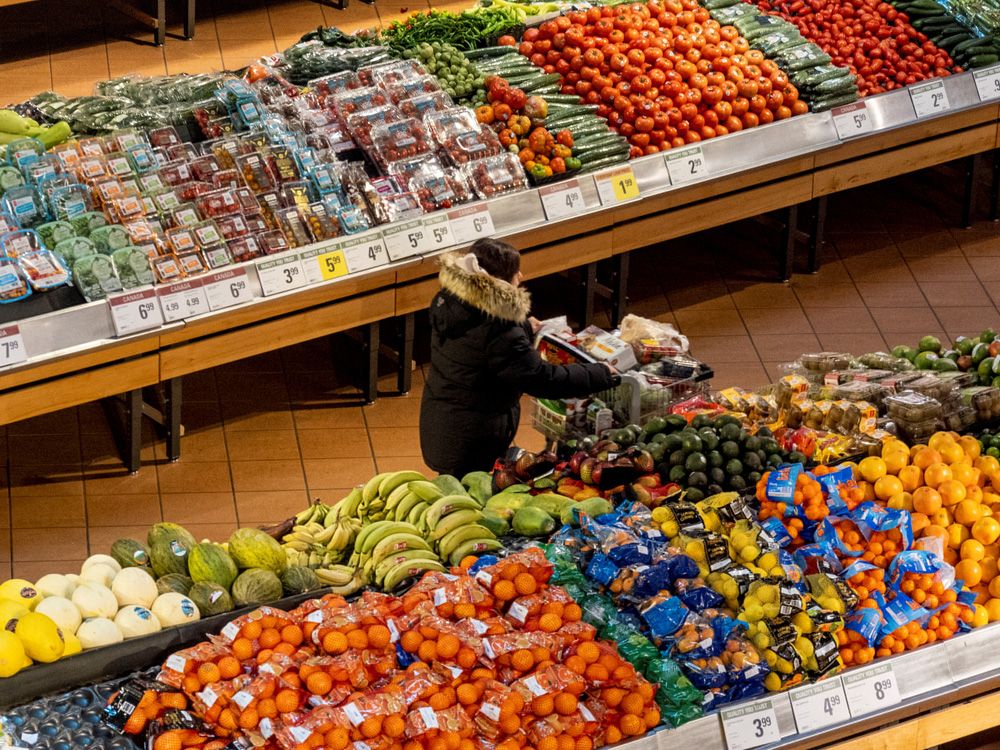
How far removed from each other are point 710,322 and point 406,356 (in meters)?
1.56

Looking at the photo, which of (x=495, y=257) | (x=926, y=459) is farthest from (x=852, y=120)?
(x=926, y=459)

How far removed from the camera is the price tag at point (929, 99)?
309 inches

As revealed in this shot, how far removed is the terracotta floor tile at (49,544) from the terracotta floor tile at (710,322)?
2.98 m

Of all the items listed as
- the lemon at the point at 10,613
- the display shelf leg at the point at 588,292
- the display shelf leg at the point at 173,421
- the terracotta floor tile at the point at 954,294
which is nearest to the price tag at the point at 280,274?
the display shelf leg at the point at 173,421

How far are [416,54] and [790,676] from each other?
419 centimetres

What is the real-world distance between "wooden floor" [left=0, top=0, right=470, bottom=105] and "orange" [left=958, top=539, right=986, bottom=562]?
5.37 metres

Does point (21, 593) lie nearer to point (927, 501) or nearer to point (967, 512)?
point (927, 501)

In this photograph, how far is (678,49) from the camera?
7.71m

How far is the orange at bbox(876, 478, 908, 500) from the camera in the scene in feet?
15.8

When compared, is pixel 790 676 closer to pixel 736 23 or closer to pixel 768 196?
pixel 768 196

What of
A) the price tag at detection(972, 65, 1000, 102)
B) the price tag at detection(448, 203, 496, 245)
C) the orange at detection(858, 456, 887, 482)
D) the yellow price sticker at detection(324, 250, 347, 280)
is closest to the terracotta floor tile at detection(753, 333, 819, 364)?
the price tag at detection(448, 203, 496, 245)

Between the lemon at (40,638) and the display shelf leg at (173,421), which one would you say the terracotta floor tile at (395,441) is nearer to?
the display shelf leg at (173,421)

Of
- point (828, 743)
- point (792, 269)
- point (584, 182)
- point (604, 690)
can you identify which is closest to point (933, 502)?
point (828, 743)

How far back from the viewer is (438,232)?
263 inches
